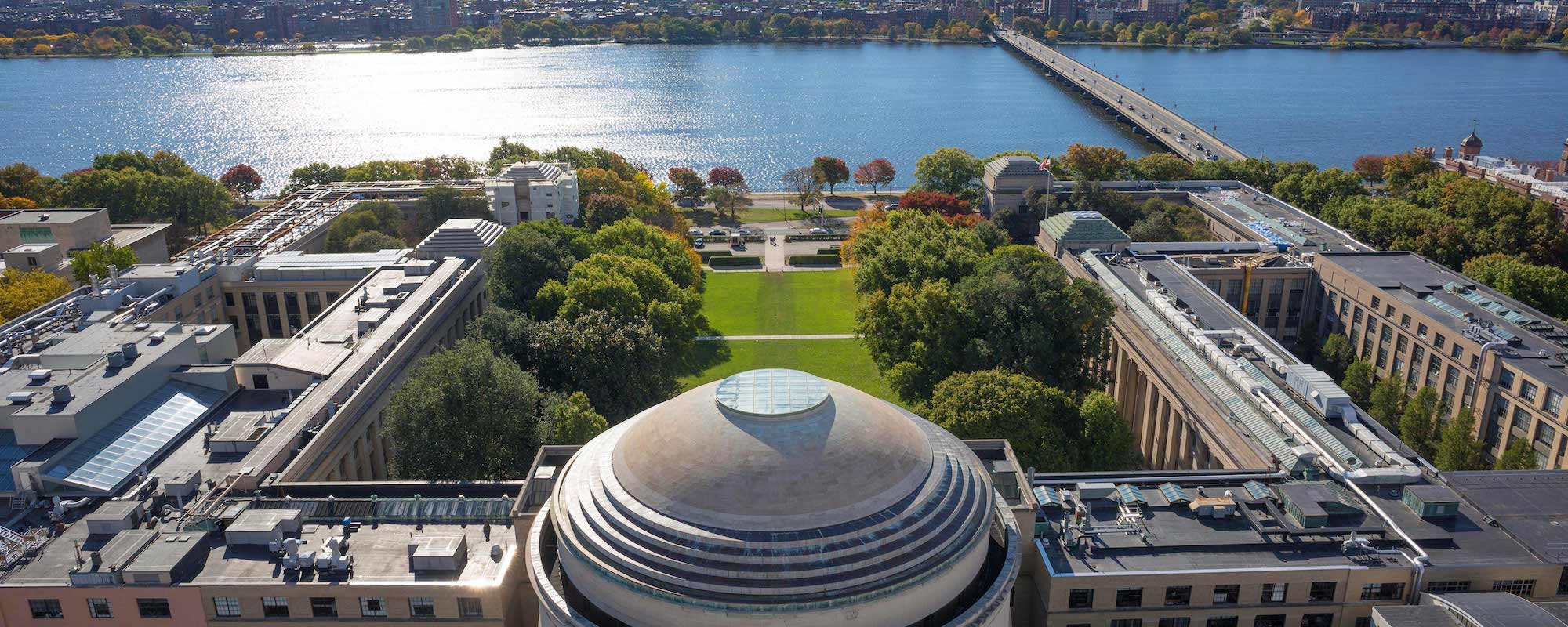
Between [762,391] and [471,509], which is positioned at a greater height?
[762,391]

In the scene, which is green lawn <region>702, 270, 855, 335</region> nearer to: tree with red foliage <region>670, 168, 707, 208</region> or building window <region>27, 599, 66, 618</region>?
tree with red foliage <region>670, 168, 707, 208</region>

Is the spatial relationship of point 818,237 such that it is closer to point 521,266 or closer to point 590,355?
point 521,266

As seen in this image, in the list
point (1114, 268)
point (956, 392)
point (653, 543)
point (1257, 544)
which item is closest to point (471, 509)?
point (653, 543)

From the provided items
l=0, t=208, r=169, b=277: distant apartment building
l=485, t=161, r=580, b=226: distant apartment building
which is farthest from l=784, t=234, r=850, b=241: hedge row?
l=0, t=208, r=169, b=277: distant apartment building

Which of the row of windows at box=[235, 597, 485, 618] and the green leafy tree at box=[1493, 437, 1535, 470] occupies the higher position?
the row of windows at box=[235, 597, 485, 618]

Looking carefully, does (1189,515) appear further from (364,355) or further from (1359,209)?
(1359,209)

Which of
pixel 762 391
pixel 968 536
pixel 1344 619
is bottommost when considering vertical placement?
pixel 1344 619

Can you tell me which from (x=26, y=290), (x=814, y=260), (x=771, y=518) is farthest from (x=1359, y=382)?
(x=26, y=290)
